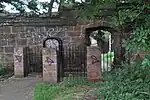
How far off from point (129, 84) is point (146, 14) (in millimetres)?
1341

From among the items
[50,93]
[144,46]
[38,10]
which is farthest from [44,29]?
[144,46]

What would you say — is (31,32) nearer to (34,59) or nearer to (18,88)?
(34,59)

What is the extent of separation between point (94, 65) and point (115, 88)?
3611mm

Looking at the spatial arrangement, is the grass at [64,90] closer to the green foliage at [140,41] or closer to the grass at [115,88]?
the grass at [115,88]

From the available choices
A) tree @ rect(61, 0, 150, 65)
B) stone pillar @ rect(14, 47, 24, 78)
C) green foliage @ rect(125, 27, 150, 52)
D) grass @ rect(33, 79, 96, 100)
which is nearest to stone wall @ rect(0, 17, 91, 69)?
stone pillar @ rect(14, 47, 24, 78)

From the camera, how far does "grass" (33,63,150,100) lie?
253 inches

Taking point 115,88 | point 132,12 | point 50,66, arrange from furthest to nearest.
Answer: point 50,66 < point 115,88 < point 132,12

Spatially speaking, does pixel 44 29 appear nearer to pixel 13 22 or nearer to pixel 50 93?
pixel 13 22

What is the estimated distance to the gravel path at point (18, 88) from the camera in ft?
29.3

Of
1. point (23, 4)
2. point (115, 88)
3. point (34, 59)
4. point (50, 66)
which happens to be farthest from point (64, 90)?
point (23, 4)

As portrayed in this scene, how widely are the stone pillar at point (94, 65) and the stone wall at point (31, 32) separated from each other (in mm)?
2923

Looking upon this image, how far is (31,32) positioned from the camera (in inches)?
535

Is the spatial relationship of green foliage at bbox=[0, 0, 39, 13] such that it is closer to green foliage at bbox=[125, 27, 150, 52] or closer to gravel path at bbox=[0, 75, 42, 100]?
gravel path at bbox=[0, 75, 42, 100]

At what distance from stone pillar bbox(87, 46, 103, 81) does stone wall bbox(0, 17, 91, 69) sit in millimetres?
2923
